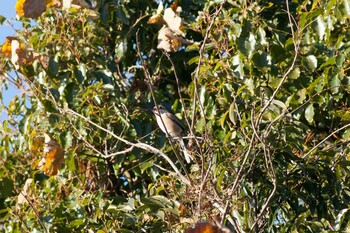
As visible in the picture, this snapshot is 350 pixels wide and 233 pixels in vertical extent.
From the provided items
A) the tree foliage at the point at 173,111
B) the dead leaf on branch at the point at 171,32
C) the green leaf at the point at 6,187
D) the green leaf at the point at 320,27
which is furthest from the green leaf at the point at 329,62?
the green leaf at the point at 6,187

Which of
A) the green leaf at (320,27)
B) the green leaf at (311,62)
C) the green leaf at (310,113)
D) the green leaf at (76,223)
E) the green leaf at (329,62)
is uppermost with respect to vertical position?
the green leaf at (320,27)

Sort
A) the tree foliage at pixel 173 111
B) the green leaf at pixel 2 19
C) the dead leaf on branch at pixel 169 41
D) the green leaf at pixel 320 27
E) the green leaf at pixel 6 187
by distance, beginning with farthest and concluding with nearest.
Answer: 1. the green leaf at pixel 2 19
2. the green leaf at pixel 6 187
3. the green leaf at pixel 320 27
4. the dead leaf on branch at pixel 169 41
5. the tree foliage at pixel 173 111

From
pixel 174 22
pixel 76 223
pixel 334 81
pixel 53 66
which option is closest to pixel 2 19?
pixel 53 66

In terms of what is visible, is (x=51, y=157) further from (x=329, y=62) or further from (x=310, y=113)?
(x=329, y=62)

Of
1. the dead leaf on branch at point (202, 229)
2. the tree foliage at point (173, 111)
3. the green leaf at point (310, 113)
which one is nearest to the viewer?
the dead leaf on branch at point (202, 229)

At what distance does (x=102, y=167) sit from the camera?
551cm

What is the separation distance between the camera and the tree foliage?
14.1 feet

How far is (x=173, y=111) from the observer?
18.4ft

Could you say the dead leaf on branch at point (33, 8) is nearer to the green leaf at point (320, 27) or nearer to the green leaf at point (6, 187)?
the green leaf at point (6, 187)

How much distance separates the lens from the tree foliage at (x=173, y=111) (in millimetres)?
4309

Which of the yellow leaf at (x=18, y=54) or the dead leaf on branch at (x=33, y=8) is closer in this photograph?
the dead leaf on branch at (x=33, y=8)

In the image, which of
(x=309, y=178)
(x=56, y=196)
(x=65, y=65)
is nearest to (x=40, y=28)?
(x=65, y=65)

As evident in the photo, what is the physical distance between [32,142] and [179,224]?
1.44 metres

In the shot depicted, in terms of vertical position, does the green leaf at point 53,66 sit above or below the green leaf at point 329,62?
above
